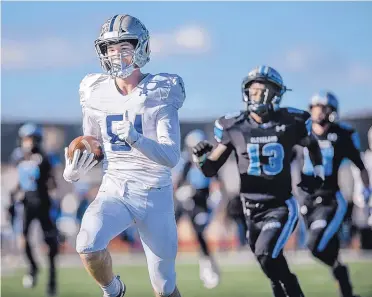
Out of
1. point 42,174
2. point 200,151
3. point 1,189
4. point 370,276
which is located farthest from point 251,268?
point 200,151

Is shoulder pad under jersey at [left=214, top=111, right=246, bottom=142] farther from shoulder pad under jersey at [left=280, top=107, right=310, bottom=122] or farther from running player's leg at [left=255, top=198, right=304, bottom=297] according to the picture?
running player's leg at [left=255, top=198, right=304, bottom=297]

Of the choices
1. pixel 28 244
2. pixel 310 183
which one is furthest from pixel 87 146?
pixel 28 244

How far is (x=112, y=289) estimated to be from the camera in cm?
442

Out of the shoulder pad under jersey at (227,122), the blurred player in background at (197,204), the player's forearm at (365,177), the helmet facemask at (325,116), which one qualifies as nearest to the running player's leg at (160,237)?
the shoulder pad under jersey at (227,122)

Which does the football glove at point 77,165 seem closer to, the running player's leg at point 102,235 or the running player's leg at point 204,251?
the running player's leg at point 102,235

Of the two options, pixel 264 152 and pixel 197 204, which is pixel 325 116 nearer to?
pixel 264 152

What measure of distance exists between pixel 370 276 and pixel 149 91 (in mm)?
4280

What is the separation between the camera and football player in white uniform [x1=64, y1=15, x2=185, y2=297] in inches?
175

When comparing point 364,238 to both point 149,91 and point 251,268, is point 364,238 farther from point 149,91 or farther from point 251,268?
point 149,91

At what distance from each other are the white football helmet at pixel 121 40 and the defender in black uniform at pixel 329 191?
1756mm

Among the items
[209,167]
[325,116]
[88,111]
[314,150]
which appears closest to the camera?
[88,111]

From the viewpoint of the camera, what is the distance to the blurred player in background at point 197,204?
8078mm

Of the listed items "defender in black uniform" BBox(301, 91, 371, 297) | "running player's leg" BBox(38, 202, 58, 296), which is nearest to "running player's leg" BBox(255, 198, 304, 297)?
"defender in black uniform" BBox(301, 91, 371, 297)

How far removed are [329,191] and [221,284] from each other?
6.51ft
